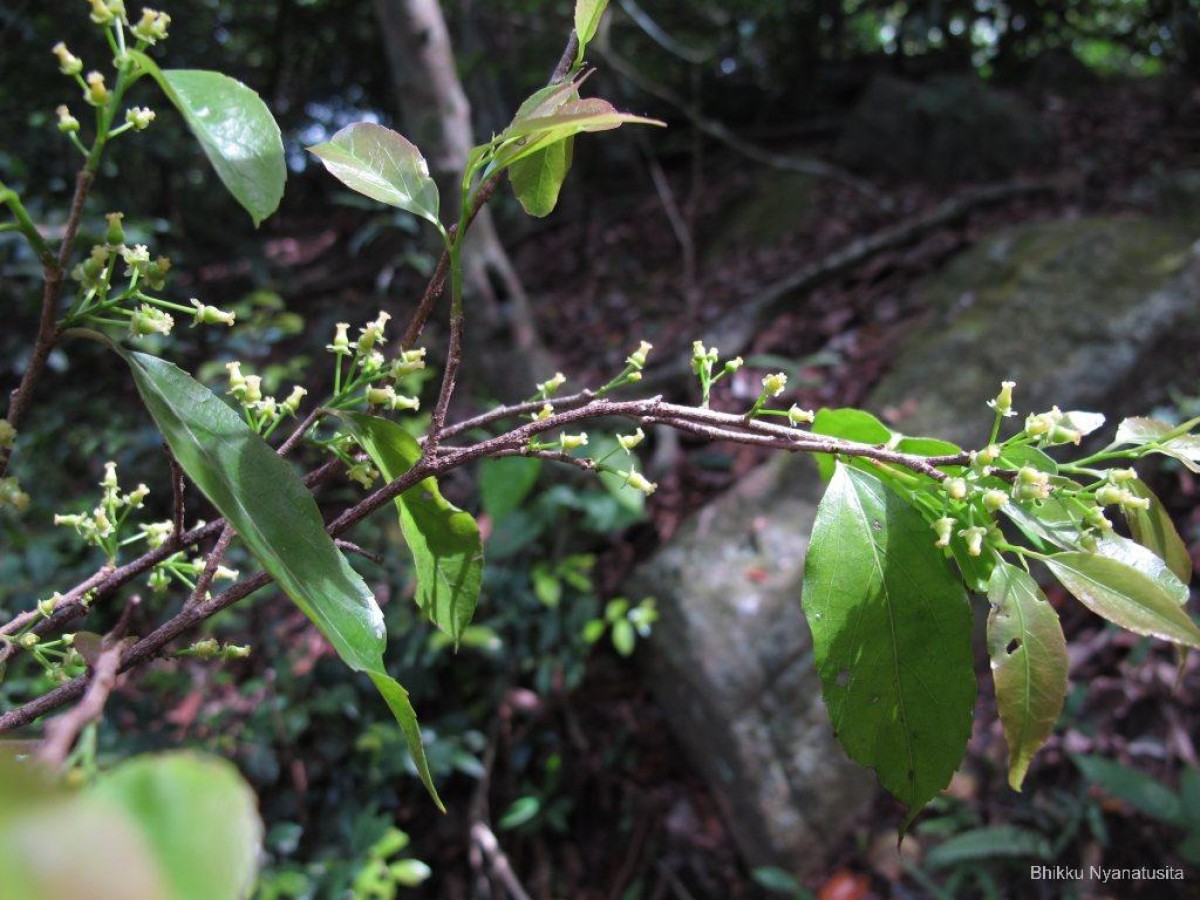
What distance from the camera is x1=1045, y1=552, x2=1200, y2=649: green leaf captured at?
39cm

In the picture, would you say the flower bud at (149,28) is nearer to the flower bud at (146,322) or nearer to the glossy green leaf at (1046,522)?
the flower bud at (146,322)

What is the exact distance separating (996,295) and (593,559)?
5.18ft

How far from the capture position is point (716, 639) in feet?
6.51

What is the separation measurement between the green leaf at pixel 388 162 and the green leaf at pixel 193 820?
0.33 metres

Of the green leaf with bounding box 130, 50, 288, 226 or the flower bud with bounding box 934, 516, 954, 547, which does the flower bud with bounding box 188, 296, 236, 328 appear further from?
the flower bud with bounding box 934, 516, 954, 547

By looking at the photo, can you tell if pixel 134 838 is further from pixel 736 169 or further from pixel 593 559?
pixel 736 169

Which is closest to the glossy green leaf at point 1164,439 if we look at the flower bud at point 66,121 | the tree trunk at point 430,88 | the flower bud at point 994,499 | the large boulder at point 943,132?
the flower bud at point 994,499

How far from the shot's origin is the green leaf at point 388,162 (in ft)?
1.48

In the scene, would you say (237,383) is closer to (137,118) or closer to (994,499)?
(137,118)

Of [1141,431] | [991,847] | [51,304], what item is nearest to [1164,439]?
[1141,431]

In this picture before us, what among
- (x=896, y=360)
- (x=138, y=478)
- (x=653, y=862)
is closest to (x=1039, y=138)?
(x=896, y=360)

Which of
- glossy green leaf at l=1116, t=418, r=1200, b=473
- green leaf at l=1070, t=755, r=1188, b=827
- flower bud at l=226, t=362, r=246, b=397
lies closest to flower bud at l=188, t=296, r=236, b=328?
flower bud at l=226, t=362, r=246, b=397

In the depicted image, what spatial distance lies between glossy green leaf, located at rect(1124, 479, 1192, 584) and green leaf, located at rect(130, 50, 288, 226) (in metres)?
0.50

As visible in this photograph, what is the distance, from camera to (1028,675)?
0.42m
